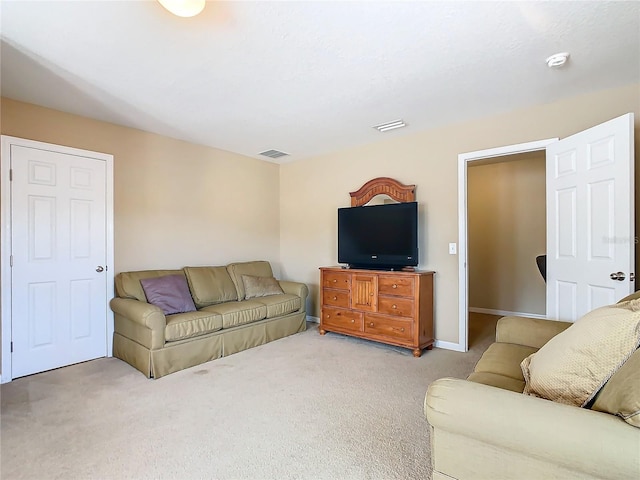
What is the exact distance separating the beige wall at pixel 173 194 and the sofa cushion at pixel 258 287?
60cm

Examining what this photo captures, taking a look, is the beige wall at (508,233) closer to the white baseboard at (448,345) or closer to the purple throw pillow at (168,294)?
the white baseboard at (448,345)

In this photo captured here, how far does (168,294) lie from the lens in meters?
3.49

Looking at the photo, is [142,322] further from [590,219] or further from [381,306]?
[590,219]

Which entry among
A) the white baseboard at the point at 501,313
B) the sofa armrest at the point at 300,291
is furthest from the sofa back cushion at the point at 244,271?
the white baseboard at the point at 501,313

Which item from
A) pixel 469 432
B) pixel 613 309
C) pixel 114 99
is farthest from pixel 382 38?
pixel 114 99

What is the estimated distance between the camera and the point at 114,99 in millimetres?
2973

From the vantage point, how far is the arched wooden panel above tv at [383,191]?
3.99 m

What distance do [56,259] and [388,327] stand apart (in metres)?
3.37

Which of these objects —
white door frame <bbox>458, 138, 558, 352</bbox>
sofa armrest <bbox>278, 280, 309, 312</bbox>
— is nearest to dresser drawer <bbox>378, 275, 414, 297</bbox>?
white door frame <bbox>458, 138, 558, 352</bbox>

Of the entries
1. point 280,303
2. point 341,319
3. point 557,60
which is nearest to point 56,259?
point 280,303

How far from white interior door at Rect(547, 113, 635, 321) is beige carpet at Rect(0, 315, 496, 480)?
1.13 m

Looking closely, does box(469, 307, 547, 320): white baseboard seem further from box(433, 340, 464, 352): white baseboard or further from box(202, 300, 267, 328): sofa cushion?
box(202, 300, 267, 328): sofa cushion

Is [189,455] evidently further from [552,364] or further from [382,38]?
[382,38]

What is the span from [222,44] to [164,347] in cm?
247
